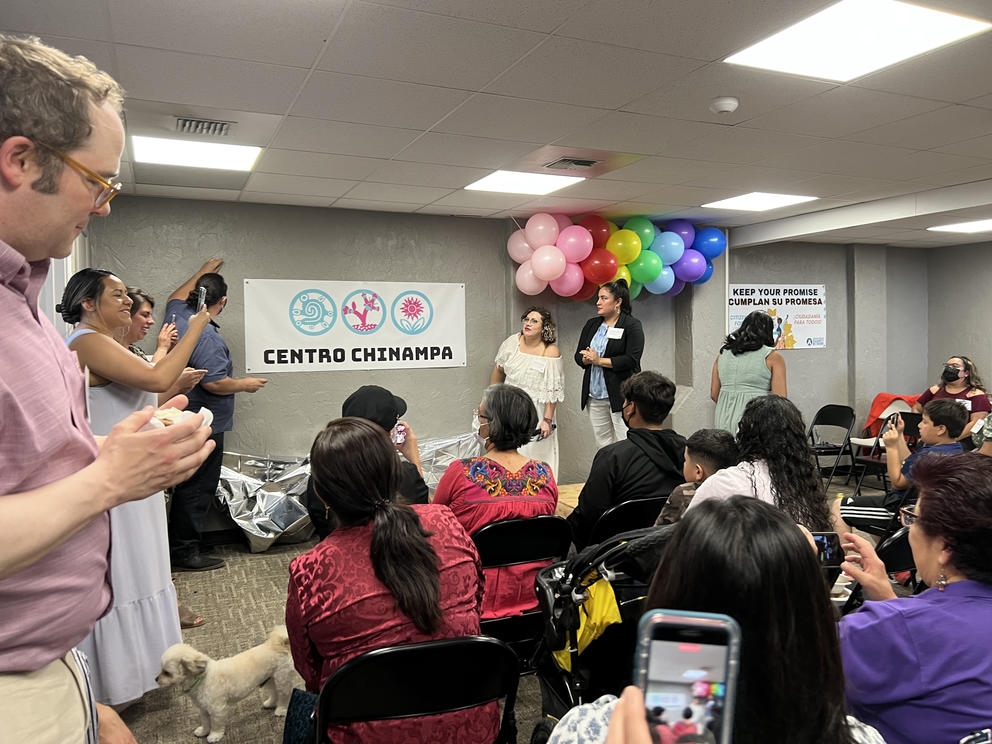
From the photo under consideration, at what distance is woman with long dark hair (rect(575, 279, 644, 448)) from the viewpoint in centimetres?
500

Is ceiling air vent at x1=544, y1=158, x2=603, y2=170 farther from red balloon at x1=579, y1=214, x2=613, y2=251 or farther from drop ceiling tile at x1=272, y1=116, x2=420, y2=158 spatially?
red balloon at x1=579, y1=214, x2=613, y2=251

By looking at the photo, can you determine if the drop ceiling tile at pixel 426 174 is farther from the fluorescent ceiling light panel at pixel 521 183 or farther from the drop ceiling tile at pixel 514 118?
the drop ceiling tile at pixel 514 118

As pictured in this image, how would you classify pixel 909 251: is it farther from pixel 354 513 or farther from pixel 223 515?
pixel 354 513

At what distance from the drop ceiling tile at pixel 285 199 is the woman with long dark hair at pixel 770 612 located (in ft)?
14.8

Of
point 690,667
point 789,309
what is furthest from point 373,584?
point 789,309

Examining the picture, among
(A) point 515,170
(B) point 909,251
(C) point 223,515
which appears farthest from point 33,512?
(B) point 909,251

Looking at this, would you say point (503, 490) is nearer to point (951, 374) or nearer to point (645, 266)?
point (645, 266)

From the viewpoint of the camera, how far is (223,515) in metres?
4.65

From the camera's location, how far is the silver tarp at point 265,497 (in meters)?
4.47

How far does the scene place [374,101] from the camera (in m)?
2.89

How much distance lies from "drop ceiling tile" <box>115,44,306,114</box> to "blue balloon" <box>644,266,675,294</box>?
3.62 m

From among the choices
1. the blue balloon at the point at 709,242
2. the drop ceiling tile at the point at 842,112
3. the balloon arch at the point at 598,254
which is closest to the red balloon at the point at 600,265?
the balloon arch at the point at 598,254

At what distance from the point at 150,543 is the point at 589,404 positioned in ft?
11.7

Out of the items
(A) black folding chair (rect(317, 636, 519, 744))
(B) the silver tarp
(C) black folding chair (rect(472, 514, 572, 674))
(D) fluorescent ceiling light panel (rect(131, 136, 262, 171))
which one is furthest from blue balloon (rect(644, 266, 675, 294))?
(A) black folding chair (rect(317, 636, 519, 744))
